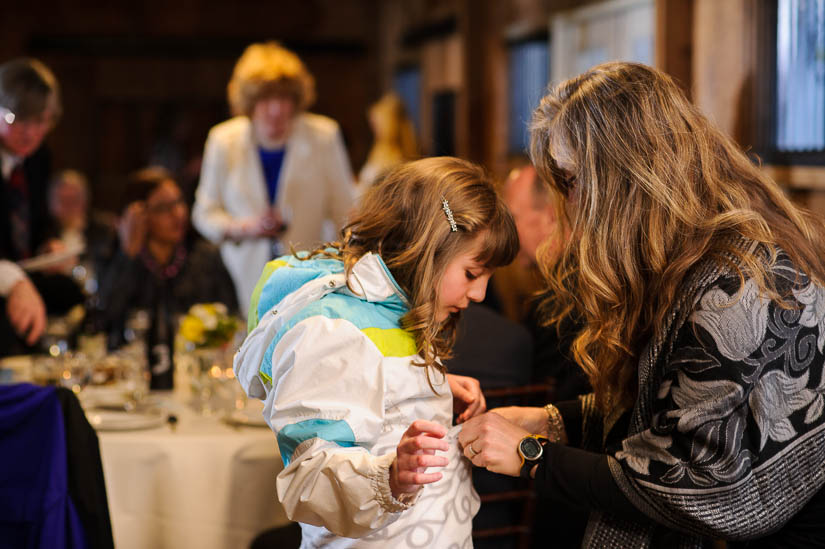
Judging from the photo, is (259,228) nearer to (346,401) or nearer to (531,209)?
(531,209)

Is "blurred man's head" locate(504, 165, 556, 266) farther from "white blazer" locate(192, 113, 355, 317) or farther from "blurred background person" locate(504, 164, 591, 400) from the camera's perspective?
"white blazer" locate(192, 113, 355, 317)

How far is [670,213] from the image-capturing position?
148cm

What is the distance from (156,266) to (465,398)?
222cm

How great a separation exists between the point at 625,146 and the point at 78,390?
68.6 inches

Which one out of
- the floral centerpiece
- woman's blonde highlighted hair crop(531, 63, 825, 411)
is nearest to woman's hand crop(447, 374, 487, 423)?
woman's blonde highlighted hair crop(531, 63, 825, 411)

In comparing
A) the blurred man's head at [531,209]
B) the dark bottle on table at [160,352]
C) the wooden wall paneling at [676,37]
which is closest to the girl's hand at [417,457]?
the dark bottle on table at [160,352]

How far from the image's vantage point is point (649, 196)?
1.48m

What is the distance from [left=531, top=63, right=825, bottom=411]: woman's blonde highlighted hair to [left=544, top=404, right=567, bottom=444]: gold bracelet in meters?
0.32

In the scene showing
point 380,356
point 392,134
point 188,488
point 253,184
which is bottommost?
point 188,488

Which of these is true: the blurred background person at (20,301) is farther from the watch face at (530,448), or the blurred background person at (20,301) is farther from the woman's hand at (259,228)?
the watch face at (530,448)

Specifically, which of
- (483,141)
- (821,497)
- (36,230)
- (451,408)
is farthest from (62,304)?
(483,141)

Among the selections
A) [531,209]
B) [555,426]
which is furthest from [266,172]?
[555,426]

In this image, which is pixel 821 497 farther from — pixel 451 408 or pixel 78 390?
pixel 78 390

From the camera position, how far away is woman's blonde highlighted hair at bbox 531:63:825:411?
1472 mm
